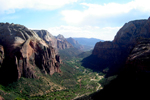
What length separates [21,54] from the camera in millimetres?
66000

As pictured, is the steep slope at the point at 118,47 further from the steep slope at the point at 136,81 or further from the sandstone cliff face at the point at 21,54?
the steep slope at the point at 136,81

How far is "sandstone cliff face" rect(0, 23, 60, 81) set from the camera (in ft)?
210

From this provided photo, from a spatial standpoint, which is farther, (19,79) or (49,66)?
(49,66)

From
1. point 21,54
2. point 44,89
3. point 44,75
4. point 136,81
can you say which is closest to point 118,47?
point 44,75

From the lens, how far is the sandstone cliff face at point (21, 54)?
64.1m

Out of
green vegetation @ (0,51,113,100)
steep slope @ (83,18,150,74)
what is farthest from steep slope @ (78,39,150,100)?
steep slope @ (83,18,150,74)

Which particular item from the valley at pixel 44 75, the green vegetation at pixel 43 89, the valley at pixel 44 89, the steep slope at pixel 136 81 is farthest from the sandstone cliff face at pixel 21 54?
the steep slope at pixel 136 81

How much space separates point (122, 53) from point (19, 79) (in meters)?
107

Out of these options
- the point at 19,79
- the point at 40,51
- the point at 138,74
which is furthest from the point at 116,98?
the point at 40,51

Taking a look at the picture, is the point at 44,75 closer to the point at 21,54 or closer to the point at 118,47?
the point at 21,54

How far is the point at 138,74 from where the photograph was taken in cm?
4094

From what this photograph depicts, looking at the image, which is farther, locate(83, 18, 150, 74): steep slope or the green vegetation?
locate(83, 18, 150, 74): steep slope

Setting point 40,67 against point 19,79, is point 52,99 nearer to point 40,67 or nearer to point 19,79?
point 19,79

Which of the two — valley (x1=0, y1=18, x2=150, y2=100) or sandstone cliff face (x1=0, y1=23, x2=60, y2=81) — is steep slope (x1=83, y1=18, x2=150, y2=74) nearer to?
valley (x1=0, y1=18, x2=150, y2=100)
